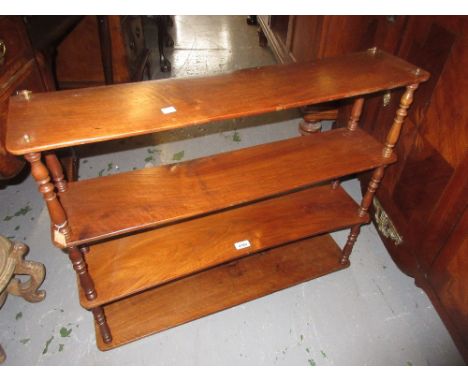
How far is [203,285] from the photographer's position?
186cm

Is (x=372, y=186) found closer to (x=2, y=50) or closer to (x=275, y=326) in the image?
(x=275, y=326)

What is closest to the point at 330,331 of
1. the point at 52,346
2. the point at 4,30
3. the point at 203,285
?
the point at 203,285

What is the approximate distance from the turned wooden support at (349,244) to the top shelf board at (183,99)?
Result: 0.80 metres

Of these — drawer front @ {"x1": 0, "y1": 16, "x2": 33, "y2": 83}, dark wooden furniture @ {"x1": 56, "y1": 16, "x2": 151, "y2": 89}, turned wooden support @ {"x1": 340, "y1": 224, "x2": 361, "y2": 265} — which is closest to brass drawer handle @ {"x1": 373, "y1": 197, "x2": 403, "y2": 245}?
turned wooden support @ {"x1": 340, "y1": 224, "x2": 361, "y2": 265}

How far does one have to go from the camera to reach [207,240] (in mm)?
1601

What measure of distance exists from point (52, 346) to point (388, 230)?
71.9 inches

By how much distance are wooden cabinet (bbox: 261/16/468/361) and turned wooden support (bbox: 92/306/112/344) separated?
151 centimetres

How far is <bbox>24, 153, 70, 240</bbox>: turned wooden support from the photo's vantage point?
981 mm

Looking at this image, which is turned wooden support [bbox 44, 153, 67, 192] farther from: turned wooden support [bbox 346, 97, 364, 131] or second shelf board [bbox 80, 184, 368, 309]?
turned wooden support [bbox 346, 97, 364, 131]

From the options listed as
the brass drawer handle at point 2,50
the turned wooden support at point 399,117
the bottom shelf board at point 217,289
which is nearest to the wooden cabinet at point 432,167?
the turned wooden support at point 399,117

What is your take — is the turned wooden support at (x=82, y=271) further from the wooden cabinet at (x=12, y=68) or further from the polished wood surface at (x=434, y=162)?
the polished wood surface at (x=434, y=162)

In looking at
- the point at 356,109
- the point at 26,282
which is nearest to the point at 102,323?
the point at 26,282

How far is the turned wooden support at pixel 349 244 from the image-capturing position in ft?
5.93
